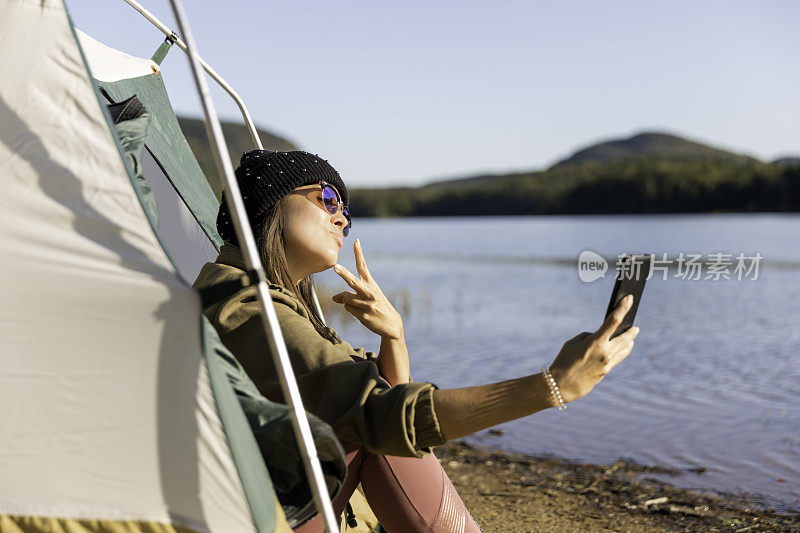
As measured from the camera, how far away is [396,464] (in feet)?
7.22

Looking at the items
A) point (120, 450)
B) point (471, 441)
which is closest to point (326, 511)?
point (120, 450)

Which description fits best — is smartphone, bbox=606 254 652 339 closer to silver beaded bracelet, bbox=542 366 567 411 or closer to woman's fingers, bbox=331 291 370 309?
silver beaded bracelet, bbox=542 366 567 411

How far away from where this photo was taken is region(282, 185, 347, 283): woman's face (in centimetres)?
247

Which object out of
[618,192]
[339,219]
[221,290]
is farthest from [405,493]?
[618,192]

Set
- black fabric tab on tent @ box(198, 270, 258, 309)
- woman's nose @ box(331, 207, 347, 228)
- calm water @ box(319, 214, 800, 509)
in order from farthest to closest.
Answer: calm water @ box(319, 214, 800, 509) < woman's nose @ box(331, 207, 347, 228) < black fabric tab on tent @ box(198, 270, 258, 309)

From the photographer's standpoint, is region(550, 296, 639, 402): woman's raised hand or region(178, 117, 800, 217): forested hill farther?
region(178, 117, 800, 217): forested hill

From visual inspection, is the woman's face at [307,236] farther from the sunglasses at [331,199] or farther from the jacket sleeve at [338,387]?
the jacket sleeve at [338,387]

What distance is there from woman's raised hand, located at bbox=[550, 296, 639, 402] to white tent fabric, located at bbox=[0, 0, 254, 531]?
0.79 metres

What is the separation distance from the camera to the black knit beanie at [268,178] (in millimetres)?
2463

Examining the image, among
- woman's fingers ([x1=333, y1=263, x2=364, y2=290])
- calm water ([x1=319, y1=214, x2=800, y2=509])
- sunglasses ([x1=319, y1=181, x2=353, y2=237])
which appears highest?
sunglasses ([x1=319, y1=181, x2=353, y2=237])

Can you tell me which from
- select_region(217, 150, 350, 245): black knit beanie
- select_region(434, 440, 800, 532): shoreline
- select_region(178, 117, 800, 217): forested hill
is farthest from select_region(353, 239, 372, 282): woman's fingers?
select_region(178, 117, 800, 217): forested hill

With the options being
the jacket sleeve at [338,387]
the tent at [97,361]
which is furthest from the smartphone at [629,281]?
the tent at [97,361]

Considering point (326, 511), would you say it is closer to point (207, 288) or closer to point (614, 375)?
point (207, 288)

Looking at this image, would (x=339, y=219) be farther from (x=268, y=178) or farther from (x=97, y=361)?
(x=97, y=361)
